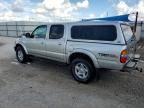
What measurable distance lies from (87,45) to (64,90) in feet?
4.73

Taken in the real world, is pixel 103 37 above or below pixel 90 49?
above

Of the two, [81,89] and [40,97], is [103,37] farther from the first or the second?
[40,97]

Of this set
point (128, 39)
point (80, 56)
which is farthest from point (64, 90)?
point (128, 39)

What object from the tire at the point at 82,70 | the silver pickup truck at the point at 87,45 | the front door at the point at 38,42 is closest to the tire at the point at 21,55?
the front door at the point at 38,42

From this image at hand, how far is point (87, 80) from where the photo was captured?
4.49 metres

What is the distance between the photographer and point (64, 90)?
409 centimetres

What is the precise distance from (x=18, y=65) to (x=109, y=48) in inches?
171

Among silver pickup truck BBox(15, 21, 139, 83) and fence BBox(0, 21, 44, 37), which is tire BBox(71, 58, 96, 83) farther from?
fence BBox(0, 21, 44, 37)

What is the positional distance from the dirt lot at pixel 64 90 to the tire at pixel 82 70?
0.19 m

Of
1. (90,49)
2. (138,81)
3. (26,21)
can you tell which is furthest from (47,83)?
(26,21)

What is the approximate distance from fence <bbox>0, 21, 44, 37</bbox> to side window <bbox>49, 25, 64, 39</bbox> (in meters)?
18.8

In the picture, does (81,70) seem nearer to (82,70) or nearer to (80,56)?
(82,70)

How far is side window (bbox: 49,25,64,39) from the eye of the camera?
16.4 feet

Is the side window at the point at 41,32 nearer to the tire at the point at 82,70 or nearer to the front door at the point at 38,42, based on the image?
the front door at the point at 38,42
